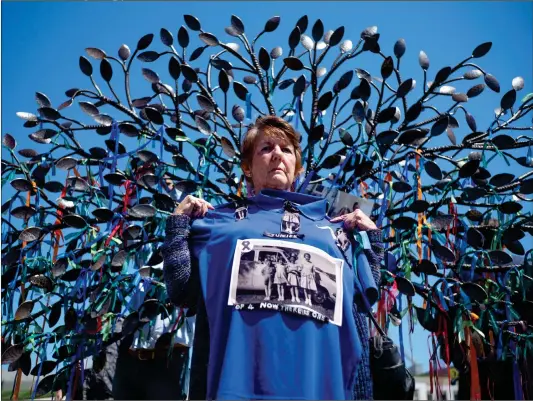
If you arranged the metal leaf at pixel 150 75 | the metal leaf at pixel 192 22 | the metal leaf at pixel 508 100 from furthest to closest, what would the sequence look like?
the metal leaf at pixel 192 22 < the metal leaf at pixel 150 75 < the metal leaf at pixel 508 100

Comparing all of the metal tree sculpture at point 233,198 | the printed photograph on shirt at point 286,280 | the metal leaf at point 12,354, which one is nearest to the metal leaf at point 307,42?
the metal tree sculpture at point 233,198

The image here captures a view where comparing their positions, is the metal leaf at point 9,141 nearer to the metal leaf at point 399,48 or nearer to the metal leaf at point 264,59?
the metal leaf at point 264,59

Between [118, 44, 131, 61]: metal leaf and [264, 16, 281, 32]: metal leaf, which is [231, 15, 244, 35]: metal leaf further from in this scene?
[118, 44, 131, 61]: metal leaf

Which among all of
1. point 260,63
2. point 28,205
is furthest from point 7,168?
point 260,63

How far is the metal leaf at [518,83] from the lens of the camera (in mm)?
2627

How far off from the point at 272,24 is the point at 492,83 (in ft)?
3.29

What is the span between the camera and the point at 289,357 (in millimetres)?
1351

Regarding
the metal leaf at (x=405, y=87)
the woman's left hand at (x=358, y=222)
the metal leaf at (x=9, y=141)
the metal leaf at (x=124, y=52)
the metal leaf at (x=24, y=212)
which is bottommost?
the woman's left hand at (x=358, y=222)

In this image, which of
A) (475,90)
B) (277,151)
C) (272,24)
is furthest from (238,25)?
(277,151)

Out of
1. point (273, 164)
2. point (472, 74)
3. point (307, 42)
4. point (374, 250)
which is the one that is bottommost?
point (374, 250)

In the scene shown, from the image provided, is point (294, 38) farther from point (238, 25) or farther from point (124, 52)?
point (124, 52)

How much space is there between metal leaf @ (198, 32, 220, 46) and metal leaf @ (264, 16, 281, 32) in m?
0.27

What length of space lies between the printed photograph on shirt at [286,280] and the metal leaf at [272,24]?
5.24 ft

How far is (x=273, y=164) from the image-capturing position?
165cm
